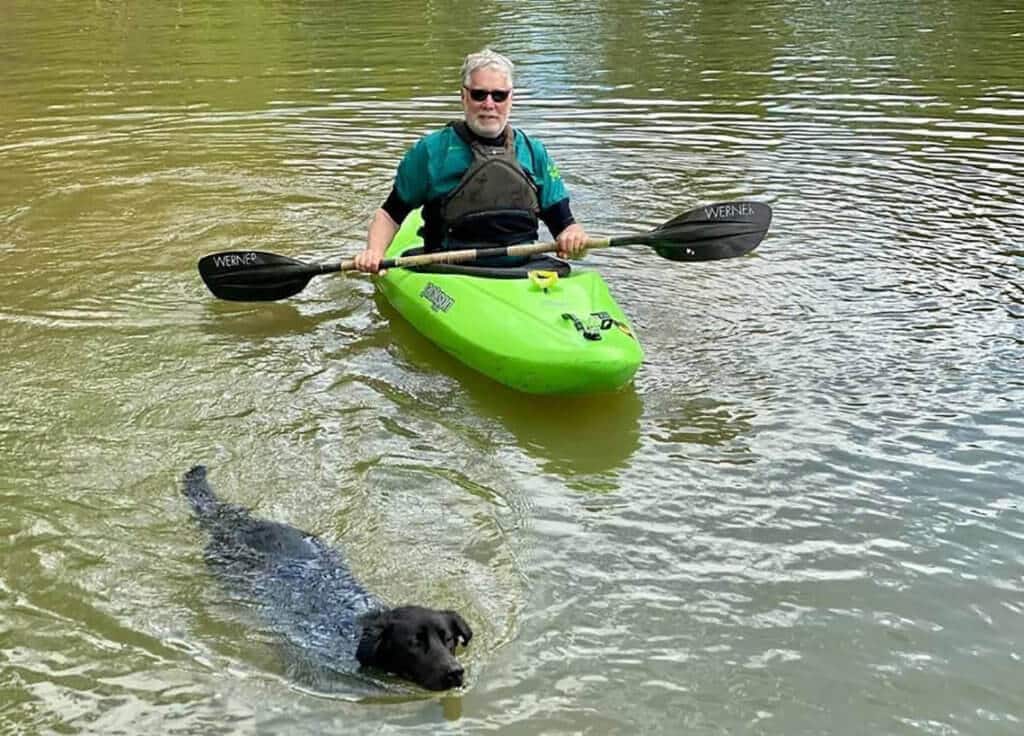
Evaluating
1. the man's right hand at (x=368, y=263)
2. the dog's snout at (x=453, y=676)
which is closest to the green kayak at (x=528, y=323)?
the man's right hand at (x=368, y=263)

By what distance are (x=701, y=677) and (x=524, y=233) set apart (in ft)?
10.5

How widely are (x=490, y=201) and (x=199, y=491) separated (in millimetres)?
2320

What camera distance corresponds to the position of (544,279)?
554 cm

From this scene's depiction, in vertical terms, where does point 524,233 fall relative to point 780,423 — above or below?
above

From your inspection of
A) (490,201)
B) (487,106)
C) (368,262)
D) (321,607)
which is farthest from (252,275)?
(321,607)

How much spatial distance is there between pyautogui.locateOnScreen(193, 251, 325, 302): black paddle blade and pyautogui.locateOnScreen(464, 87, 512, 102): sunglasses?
51.3 inches

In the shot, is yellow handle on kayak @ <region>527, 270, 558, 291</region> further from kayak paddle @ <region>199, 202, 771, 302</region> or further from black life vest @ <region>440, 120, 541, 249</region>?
kayak paddle @ <region>199, 202, 771, 302</region>

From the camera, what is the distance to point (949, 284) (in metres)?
6.46

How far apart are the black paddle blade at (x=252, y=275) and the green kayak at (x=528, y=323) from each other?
587 mm

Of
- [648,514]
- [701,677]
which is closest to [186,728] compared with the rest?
[701,677]

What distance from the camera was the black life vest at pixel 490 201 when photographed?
5836 millimetres

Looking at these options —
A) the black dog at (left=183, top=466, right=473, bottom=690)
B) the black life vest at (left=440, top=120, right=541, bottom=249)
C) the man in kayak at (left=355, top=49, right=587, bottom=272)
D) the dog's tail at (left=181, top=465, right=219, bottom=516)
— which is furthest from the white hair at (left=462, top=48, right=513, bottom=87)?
the black dog at (left=183, top=466, right=473, bottom=690)

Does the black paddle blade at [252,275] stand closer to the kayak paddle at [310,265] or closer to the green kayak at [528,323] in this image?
the kayak paddle at [310,265]

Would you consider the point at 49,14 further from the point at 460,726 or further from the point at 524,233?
the point at 460,726
